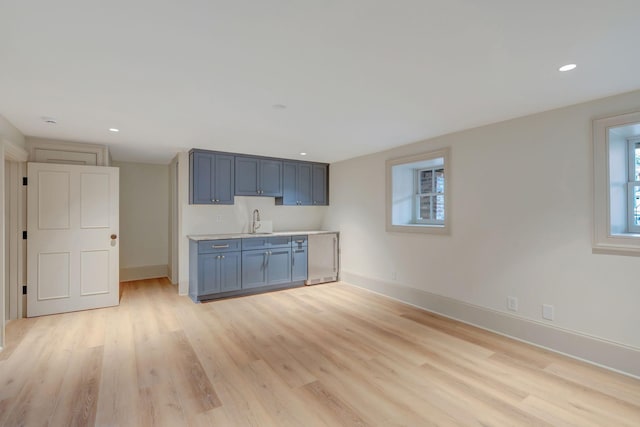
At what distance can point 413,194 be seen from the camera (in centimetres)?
474

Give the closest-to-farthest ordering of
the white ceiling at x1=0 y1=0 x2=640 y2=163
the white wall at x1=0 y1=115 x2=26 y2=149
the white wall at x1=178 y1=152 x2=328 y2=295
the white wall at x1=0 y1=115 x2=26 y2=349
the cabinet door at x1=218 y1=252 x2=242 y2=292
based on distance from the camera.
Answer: the white ceiling at x1=0 y1=0 x2=640 y2=163
the white wall at x1=0 y1=115 x2=26 y2=349
the white wall at x1=0 y1=115 x2=26 y2=149
the cabinet door at x1=218 y1=252 x2=242 y2=292
the white wall at x1=178 y1=152 x2=328 y2=295

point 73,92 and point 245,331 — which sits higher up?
point 73,92

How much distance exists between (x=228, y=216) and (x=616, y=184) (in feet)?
15.9

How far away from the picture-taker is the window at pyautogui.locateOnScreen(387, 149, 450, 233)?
435 centimetres

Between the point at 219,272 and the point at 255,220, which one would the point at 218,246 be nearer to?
the point at 219,272

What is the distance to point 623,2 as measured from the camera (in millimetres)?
1422

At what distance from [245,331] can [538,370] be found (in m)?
2.72

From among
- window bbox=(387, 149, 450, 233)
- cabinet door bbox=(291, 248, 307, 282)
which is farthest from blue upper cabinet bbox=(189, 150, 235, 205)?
window bbox=(387, 149, 450, 233)

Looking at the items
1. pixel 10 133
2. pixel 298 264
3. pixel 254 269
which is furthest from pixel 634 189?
pixel 10 133

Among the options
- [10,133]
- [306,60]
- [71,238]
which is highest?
[306,60]

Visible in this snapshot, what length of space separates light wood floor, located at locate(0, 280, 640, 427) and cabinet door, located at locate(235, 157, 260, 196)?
6.86 feet

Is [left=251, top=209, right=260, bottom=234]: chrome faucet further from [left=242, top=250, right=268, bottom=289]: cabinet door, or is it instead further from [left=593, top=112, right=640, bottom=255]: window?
[left=593, top=112, right=640, bottom=255]: window

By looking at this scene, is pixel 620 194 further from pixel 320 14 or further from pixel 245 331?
pixel 245 331

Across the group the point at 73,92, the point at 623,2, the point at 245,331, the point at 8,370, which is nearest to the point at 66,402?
the point at 8,370
